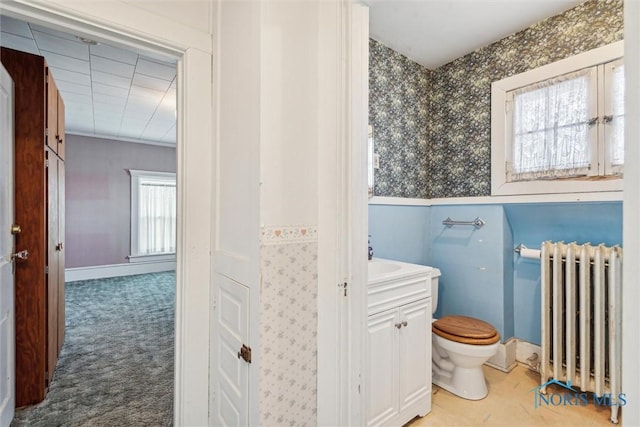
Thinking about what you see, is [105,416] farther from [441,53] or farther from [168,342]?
[441,53]

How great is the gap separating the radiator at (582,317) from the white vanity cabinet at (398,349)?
3.02ft

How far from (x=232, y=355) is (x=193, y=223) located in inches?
21.8

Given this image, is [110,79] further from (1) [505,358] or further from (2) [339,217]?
(1) [505,358]

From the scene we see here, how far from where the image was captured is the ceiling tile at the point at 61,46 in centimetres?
219

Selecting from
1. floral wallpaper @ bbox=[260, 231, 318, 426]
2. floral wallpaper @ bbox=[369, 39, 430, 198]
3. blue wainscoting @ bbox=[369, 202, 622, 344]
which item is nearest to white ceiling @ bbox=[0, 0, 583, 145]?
floral wallpaper @ bbox=[369, 39, 430, 198]

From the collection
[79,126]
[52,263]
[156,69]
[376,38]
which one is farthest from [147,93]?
[376,38]

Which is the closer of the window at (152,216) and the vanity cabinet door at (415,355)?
the vanity cabinet door at (415,355)

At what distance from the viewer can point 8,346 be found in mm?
1593

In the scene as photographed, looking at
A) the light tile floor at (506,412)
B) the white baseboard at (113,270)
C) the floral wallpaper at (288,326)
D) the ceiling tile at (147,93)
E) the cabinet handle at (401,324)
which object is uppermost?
the ceiling tile at (147,93)

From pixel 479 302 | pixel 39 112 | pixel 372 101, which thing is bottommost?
pixel 479 302

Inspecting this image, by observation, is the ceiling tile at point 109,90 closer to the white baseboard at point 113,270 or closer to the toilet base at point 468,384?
the white baseboard at point 113,270

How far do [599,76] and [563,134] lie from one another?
1.21ft

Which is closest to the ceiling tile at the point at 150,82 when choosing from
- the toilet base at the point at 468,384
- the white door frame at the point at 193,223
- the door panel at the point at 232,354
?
the white door frame at the point at 193,223

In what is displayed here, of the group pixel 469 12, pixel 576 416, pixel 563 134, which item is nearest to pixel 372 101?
pixel 469 12
